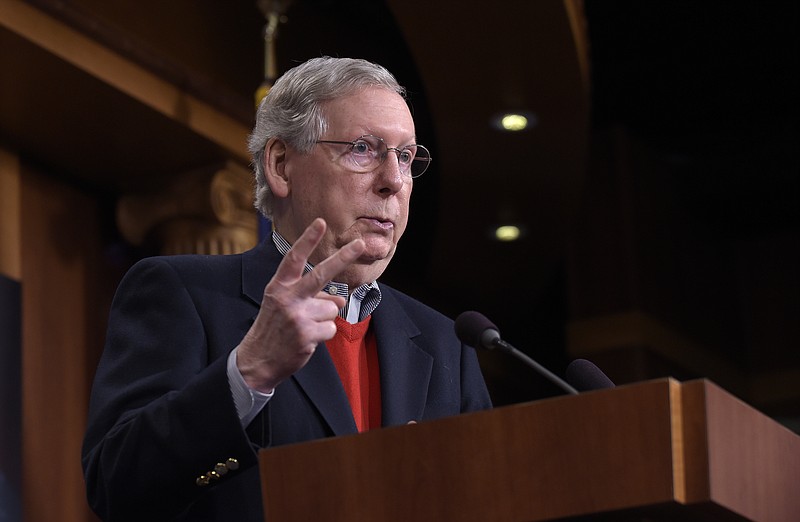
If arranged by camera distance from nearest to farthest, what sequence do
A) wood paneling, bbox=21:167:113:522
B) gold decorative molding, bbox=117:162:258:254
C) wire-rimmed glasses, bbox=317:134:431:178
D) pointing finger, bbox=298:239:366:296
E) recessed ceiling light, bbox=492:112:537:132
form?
pointing finger, bbox=298:239:366:296 → wire-rimmed glasses, bbox=317:134:431:178 → wood paneling, bbox=21:167:113:522 → gold decorative molding, bbox=117:162:258:254 → recessed ceiling light, bbox=492:112:537:132

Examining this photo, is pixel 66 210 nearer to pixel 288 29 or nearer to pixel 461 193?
pixel 288 29

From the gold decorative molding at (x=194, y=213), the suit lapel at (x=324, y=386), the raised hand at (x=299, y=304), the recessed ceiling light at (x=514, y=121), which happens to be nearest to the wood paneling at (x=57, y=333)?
the gold decorative molding at (x=194, y=213)

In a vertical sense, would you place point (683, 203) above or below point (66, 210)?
above

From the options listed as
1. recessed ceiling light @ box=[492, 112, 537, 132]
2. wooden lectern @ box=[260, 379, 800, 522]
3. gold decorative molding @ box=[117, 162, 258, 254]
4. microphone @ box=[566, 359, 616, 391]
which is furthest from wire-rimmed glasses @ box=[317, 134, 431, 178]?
recessed ceiling light @ box=[492, 112, 537, 132]

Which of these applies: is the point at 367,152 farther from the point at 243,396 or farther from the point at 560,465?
the point at 560,465

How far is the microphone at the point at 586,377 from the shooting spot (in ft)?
6.32

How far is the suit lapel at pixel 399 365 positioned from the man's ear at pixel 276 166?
0.87 ft

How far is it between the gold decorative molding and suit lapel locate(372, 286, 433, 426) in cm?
307

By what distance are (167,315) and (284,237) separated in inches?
13.5

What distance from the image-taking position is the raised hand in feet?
5.29

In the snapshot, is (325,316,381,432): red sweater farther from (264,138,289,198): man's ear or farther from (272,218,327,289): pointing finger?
(272,218,327,289): pointing finger

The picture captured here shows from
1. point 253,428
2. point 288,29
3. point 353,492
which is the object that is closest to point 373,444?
point 353,492

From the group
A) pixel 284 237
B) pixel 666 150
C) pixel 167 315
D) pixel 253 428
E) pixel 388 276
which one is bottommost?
pixel 253 428

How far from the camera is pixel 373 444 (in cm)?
154
